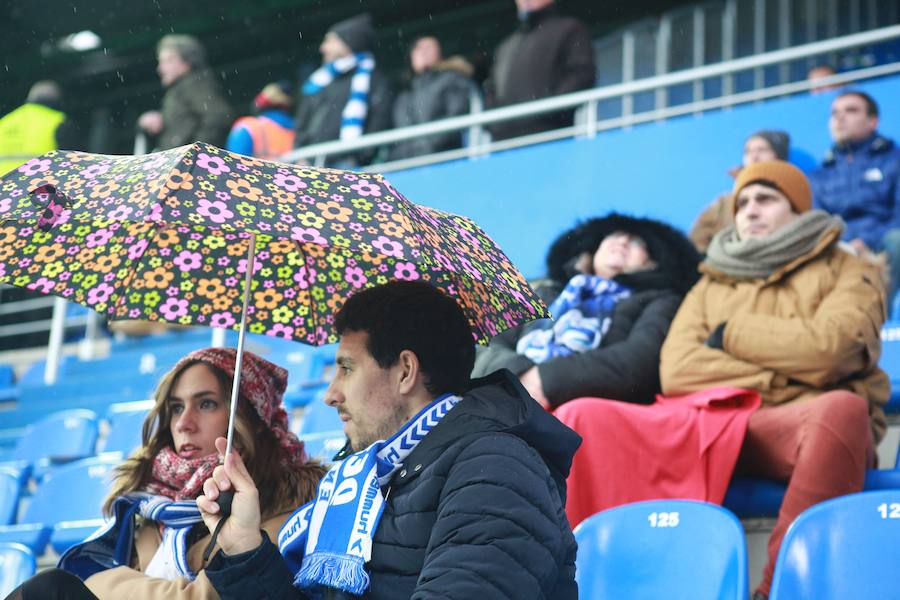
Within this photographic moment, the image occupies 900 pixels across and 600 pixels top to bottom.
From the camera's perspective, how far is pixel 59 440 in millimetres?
6023

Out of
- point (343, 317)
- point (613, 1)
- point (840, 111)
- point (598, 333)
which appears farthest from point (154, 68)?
point (343, 317)

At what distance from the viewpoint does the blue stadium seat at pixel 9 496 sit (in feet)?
16.3

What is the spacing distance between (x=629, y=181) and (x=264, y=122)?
2634 millimetres

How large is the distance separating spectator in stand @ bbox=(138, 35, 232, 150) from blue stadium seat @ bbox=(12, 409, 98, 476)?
8.66ft

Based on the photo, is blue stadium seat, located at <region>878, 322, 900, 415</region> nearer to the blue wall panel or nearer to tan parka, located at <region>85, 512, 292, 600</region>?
the blue wall panel

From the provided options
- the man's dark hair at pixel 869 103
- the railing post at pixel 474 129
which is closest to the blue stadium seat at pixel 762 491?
the man's dark hair at pixel 869 103

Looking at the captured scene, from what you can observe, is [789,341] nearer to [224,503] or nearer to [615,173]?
[224,503]

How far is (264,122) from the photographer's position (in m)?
8.29

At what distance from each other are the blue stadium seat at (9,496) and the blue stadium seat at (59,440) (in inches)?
30.8

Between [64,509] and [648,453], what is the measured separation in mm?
2541

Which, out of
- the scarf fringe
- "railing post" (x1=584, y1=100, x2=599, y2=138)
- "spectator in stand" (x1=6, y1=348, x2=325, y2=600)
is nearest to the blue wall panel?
"railing post" (x1=584, y1=100, x2=599, y2=138)

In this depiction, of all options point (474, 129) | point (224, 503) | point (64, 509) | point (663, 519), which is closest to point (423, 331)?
point (224, 503)

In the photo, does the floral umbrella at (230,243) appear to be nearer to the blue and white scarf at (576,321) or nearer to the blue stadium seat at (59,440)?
the blue and white scarf at (576,321)

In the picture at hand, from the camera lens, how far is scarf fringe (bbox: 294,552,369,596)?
233 centimetres
